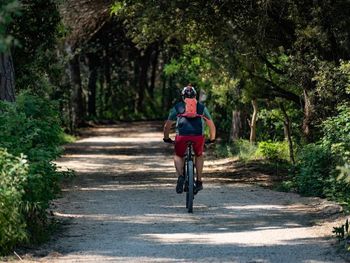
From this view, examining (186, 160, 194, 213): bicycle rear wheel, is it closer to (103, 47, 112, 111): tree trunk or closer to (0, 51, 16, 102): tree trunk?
(0, 51, 16, 102): tree trunk

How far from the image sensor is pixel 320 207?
12.8 meters

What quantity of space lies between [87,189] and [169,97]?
1742 inches

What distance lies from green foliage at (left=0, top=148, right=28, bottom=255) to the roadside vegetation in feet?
0.04

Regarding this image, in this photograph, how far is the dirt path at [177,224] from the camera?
357 inches

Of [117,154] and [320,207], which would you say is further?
[117,154]

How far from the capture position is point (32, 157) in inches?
→ 404

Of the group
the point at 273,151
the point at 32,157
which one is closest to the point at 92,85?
the point at 273,151

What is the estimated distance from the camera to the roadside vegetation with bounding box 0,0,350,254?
9930 mm

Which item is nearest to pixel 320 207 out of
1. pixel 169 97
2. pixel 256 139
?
pixel 256 139

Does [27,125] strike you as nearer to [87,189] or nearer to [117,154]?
[87,189]

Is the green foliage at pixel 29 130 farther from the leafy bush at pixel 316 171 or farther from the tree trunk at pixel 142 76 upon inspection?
the tree trunk at pixel 142 76

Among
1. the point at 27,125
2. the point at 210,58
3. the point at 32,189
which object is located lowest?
the point at 32,189

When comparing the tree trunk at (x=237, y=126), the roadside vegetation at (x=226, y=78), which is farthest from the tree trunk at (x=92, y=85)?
the tree trunk at (x=237, y=126)

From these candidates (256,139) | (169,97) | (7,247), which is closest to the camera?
(7,247)
